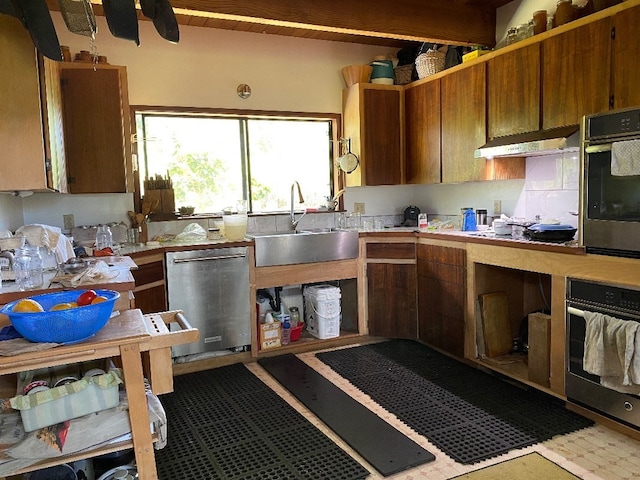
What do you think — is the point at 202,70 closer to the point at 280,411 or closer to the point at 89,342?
the point at 280,411

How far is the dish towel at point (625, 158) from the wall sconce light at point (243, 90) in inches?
110

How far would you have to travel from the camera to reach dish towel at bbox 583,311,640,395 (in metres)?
2.28

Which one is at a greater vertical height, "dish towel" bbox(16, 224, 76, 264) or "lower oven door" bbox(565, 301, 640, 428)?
"dish towel" bbox(16, 224, 76, 264)

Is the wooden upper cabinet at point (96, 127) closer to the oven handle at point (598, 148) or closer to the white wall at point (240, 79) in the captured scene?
the white wall at point (240, 79)

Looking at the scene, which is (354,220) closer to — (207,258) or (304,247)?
(304,247)

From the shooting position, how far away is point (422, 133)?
4180mm

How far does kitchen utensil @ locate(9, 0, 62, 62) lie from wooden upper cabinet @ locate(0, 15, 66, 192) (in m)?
0.43

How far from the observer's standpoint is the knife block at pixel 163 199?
12.5 ft

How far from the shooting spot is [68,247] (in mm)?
2727

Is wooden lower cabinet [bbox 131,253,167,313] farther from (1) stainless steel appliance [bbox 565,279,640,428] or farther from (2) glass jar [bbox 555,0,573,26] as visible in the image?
(2) glass jar [bbox 555,0,573,26]

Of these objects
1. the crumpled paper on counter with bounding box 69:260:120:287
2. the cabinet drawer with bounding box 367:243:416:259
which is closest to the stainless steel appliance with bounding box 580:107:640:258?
the cabinet drawer with bounding box 367:243:416:259

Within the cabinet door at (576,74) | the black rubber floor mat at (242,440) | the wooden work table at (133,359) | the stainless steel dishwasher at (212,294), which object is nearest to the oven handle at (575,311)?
the cabinet door at (576,74)

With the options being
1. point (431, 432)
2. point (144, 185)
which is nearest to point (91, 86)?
point (144, 185)

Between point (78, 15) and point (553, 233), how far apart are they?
105 inches
